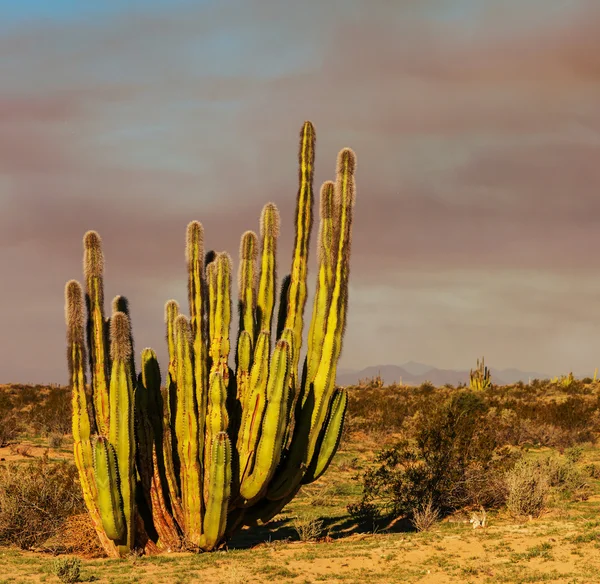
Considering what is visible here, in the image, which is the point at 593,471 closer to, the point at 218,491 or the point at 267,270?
the point at 267,270

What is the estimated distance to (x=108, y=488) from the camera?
1184 centimetres

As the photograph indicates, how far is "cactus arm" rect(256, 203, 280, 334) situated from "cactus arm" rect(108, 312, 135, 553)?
265cm

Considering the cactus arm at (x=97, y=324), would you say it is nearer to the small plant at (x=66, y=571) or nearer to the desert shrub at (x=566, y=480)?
the small plant at (x=66, y=571)

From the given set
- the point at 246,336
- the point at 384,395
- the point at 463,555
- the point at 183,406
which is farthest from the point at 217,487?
the point at 384,395

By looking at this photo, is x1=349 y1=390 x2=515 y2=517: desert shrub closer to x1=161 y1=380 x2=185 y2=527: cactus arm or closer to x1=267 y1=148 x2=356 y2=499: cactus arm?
x1=267 y1=148 x2=356 y2=499: cactus arm

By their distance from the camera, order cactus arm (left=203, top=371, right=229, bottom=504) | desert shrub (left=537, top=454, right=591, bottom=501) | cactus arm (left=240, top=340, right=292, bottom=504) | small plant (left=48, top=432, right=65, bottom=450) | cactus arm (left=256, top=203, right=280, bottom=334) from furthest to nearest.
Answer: small plant (left=48, top=432, right=65, bottom=450) → desert shrub (left=537, top=454, right=591, bottom=501) → cactus arm (left=256, top=203, right=280, bottom=334) → cactus arm (left=240, top=340, right=292, bottom=504) → cactus arm (left=203, top=371, right=229, bottom=504)

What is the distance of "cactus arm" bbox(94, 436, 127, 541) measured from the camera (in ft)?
38.6

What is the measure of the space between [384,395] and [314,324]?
3402cm

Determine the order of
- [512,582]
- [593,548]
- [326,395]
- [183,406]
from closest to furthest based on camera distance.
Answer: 1. [512,582]
2. [593,548]
3. [183,406]
4. [326,395]

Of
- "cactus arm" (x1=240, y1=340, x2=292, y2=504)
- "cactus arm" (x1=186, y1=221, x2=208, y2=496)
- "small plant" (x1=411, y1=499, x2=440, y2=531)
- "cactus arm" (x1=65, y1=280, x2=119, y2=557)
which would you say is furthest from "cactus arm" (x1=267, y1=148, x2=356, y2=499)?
"small plant" (x1=411, y1=499, x2=440, y2=531)

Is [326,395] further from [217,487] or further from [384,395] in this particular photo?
[384,395]

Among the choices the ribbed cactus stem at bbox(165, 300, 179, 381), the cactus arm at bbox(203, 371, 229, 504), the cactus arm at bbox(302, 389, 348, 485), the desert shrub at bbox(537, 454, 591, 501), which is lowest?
the desert shrub at bbox(537, 454, 591, 501)

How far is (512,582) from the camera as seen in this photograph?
10516 mm

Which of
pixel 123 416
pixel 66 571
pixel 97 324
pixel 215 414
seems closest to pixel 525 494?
pixel 215 414
